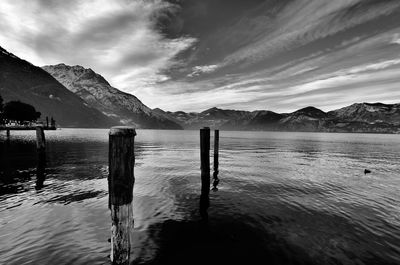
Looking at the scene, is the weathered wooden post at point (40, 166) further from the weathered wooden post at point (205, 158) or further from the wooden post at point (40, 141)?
the weathered wooden post at point (205, 158)

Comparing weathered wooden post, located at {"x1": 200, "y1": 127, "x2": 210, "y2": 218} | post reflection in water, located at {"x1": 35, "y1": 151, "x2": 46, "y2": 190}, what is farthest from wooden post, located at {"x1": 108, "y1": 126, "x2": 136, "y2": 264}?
post reflection in water, located at {"x1": 35, "y1": 151, "x2": 46, "y2": 190}

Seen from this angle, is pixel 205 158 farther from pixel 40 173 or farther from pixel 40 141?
pixel 40 141

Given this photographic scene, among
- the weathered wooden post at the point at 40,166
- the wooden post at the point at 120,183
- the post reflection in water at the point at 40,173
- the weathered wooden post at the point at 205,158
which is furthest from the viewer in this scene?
the weathered wooden post at the point at 205,158

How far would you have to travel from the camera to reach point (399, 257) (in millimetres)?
7785

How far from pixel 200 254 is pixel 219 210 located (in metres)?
4.58

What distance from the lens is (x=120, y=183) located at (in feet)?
19.5

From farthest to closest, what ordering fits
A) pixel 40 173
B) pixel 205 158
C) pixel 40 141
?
pixel 40 141
pixel 40 173
pixel 205 158

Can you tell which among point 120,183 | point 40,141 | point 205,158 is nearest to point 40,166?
point 40,141

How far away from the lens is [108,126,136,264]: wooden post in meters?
5.89

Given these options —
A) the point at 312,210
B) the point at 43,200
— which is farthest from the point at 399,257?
the point at 43,200

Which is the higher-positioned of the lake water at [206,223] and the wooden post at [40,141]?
the wooden post at [40,141]

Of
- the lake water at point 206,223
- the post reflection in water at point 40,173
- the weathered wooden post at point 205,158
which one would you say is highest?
the weathered wooden post at point 205,158

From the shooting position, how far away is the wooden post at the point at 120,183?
5887 mm

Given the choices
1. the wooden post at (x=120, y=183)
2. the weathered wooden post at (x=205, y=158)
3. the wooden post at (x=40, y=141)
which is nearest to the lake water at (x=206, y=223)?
the weathered wooden post at (x=205, y=158)
